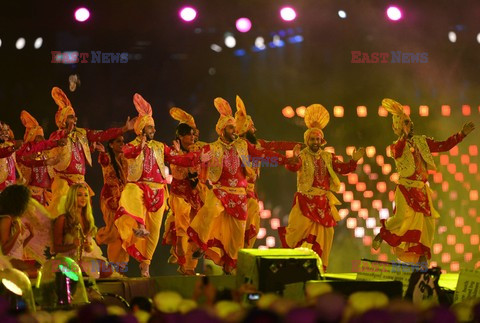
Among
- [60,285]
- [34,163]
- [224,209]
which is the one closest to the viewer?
[60,285]

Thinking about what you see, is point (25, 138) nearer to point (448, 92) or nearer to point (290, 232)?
point (290, 232)

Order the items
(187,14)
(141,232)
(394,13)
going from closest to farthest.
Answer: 1. (141,232)
2. (187,14)
3. (394,13)

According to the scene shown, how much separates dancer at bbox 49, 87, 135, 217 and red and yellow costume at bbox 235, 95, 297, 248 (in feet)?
3.70

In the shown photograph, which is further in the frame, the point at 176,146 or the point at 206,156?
the point at 176,146

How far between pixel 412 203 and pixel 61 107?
10.7 ft

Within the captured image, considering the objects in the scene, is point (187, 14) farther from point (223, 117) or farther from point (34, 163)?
point (34, 163)

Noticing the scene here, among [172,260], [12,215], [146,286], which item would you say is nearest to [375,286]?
[146,286]

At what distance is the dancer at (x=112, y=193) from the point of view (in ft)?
Answer: 28.4

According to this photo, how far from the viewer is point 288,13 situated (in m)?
9.58

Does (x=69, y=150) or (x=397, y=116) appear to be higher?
(x=397, y=116)

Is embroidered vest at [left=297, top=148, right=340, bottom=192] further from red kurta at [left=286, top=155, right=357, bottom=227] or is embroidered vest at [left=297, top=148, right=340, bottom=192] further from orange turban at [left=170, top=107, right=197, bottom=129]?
orange turban at [left=170, top=107, right=197, bottom=129]

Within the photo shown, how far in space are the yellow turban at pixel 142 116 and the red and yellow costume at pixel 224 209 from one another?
1.98ft

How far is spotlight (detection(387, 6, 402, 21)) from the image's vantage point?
32.5 ft

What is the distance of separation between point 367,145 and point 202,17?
2.25m
